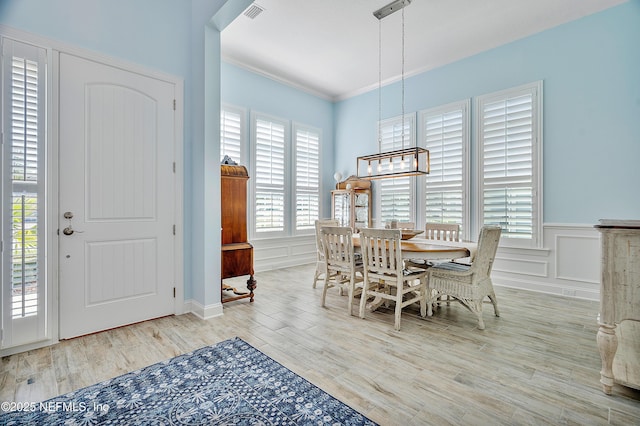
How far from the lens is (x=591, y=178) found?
3.71m

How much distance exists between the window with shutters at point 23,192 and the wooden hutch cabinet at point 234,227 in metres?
1.58

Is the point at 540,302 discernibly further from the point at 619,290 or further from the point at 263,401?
the point at 263,401

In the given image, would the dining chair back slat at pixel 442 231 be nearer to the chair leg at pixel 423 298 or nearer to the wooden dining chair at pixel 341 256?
the chair leg at pixel 423 298

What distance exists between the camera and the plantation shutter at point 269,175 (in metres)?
5.27

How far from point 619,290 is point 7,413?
140 inches

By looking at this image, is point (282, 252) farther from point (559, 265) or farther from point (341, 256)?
point (559, 265)

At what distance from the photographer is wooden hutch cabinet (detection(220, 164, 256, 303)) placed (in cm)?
352

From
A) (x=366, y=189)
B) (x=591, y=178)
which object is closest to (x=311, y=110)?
(x=366, y=189)

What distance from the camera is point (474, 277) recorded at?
9.37ft

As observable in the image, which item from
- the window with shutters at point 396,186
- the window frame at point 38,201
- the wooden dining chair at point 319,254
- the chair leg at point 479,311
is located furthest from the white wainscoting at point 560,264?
the window frame at point 38,201

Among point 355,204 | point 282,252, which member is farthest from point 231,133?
point 355,204

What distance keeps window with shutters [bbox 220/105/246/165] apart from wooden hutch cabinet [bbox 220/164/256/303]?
124cm

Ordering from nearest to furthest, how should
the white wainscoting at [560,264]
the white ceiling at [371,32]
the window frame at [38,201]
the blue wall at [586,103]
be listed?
the window frame at [38,201], the blue wall at [586,103], the white ceiling at [371,32], the white wainscoting at [560,264]

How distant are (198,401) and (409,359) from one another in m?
1.49
